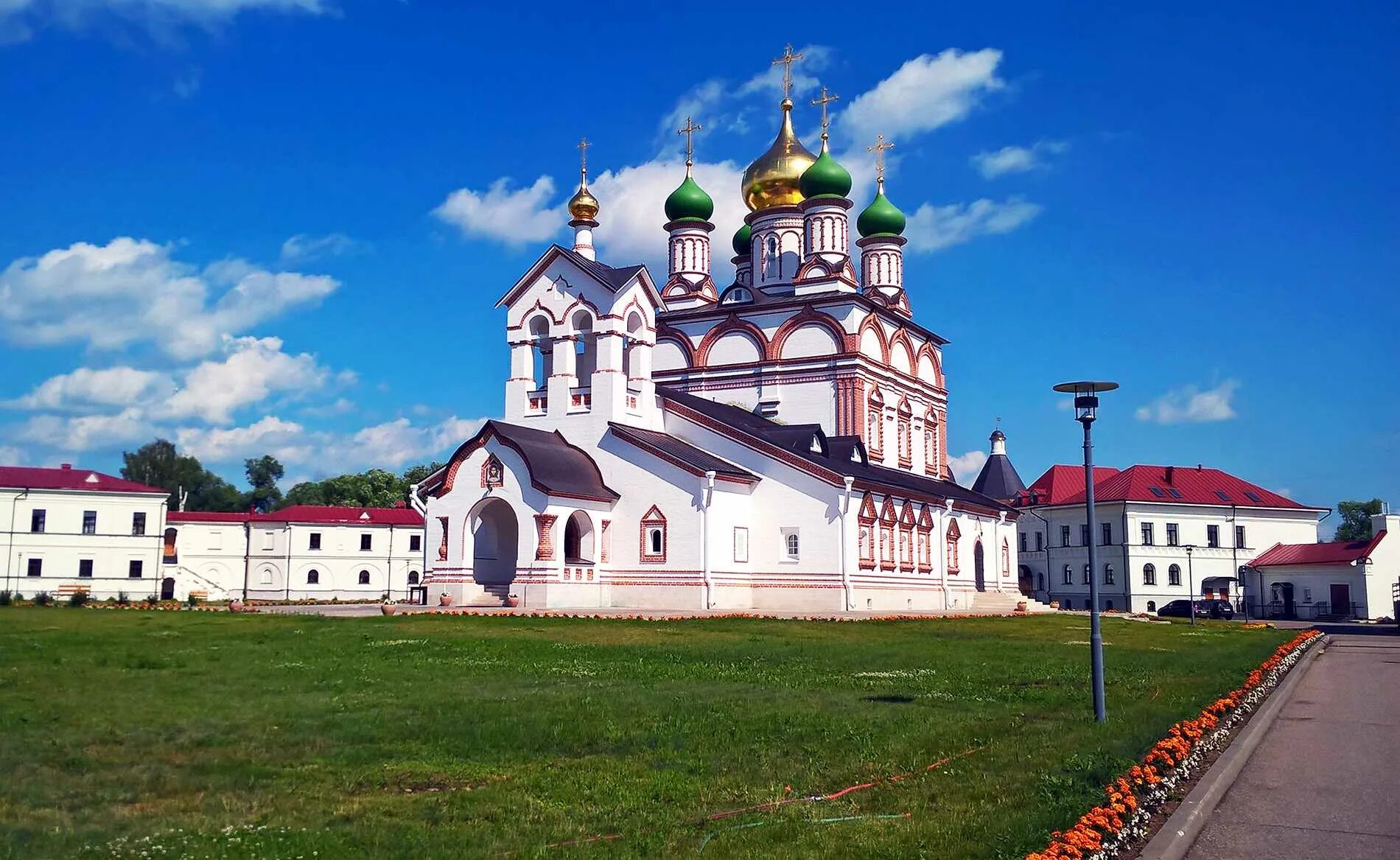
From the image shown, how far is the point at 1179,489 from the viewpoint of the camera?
56969 millimetres

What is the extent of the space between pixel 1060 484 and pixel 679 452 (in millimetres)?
32217

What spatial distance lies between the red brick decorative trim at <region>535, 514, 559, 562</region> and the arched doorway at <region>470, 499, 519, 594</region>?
3.52 m

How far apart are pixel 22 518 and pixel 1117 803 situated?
46992 mm

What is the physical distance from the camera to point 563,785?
293 inches

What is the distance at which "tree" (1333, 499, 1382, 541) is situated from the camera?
96.1 m

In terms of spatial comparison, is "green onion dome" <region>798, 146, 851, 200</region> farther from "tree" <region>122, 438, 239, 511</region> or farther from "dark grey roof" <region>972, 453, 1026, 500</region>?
"tree" <region>122, 438, 239, 511</region>

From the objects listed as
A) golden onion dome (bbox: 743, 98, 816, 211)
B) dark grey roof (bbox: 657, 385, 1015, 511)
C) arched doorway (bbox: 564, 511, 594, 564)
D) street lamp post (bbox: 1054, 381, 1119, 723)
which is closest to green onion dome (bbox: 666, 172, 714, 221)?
golden onion dome (bbox: 743, 98, 816, 211)

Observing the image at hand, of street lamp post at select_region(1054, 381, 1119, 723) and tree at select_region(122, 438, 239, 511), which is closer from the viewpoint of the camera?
street lamp post at select_region(1054, 381, 1119, 723)

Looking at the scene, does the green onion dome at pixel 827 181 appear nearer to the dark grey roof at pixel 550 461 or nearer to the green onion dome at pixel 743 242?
the green onion dome at pixel 743 242

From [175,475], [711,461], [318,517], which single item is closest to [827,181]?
[711,461]

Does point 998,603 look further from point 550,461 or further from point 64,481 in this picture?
point 64,481

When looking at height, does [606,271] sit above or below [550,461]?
above

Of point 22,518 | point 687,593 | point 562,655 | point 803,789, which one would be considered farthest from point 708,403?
point 803,789

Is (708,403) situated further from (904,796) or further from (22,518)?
(904,796)
